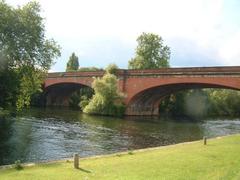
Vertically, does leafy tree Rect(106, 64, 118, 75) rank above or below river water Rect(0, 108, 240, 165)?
above

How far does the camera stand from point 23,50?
1264 inches

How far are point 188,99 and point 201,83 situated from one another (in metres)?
Result: 27.5

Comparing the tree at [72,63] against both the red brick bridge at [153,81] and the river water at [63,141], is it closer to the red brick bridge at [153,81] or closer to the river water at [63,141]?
the red brick bridge at [153,81]

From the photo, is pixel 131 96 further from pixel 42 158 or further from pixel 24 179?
pixel 24 179

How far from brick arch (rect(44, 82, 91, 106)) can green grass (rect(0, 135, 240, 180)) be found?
64689mm

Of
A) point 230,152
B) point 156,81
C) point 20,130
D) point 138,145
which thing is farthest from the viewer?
point 156,81

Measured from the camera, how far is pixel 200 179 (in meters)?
15.1

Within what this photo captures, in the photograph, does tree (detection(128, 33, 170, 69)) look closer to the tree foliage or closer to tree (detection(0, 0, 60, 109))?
the tree foliage

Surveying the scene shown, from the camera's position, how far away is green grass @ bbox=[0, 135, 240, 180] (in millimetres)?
15539

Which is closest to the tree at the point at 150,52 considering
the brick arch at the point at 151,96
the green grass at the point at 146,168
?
the brick arch at the point at 151,96

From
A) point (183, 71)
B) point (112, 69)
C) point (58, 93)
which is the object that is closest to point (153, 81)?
point (183, 71)

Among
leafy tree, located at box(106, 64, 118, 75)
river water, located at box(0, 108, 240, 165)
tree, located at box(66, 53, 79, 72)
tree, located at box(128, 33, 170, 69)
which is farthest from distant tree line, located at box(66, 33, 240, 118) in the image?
river water, located at box(0, 108, 240, 165)

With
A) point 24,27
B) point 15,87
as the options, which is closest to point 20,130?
point 15,87

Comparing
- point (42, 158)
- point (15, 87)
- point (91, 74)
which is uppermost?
point (91, 74)
